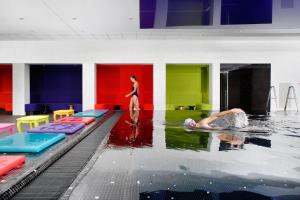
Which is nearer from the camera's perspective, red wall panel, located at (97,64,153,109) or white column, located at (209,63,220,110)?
white column, located at (209,63,220,110)

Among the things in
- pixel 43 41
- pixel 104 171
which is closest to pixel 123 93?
pixel 43 41

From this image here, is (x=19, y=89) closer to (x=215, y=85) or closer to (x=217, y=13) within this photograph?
(x=215, y=85)

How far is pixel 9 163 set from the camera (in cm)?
177

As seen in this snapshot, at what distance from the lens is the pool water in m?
1.51

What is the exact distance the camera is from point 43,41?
10.6 metres

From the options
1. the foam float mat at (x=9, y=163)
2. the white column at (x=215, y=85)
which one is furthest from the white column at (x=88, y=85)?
the foam float mat at (x=9, y=163)

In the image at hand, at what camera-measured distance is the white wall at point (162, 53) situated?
10477 mm

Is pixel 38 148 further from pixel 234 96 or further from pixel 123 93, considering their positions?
pixel 234 96

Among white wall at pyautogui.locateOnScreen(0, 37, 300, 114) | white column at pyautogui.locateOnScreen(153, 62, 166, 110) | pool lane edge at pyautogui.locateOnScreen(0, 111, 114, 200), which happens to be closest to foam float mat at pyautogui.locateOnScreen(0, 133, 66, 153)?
pool lane edge at pyautogui.locateOnScreen(0, 111, 114, 200)

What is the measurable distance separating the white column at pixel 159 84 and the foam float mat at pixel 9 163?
8827 mm

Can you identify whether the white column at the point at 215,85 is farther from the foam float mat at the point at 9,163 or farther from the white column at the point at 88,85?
the foam float mat at the point at 9,163

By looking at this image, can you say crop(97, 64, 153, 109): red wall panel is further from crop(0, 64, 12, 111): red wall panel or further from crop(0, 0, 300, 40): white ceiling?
crop(0, 64, 12, 111): red wall panel

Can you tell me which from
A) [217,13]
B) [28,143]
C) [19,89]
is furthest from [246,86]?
[28,143]

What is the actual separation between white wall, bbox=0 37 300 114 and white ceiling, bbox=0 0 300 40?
0.56 m
